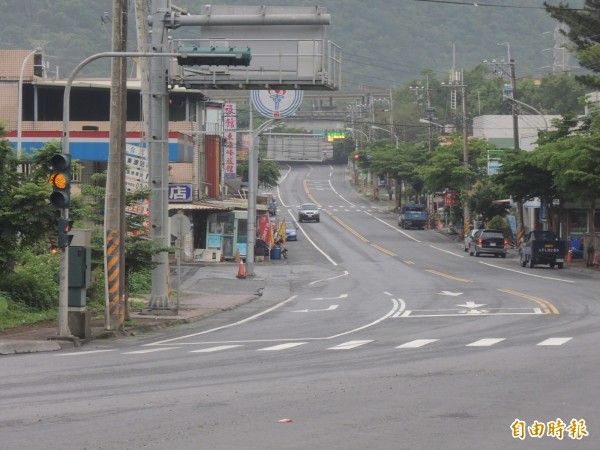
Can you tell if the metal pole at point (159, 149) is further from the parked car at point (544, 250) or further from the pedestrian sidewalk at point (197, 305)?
the parked car at point (544, 250)

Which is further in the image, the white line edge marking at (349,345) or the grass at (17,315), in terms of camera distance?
the grass at (17,315)

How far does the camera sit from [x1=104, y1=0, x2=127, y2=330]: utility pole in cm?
2819

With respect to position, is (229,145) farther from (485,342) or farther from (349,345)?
(485,342)

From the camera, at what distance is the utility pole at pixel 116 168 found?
28.2m

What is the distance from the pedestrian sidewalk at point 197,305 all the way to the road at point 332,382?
0.90 meters

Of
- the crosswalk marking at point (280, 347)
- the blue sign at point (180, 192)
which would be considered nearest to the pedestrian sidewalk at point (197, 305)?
the blue sign at point (180, 192)

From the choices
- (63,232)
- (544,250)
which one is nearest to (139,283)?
(63,232)

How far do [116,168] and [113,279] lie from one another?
2.69 meters

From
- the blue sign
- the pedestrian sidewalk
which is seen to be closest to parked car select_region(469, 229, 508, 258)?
the pedestrian sidewalk

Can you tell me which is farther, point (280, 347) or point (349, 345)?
point (349, 345)

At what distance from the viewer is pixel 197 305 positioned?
38.4 m

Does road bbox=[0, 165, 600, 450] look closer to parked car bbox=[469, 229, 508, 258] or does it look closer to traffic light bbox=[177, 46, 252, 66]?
traffic light bbox=[177, 46, 252, 66]

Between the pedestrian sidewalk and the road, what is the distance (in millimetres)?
902

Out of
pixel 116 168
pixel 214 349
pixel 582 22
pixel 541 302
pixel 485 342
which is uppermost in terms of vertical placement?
pixel 582 22
